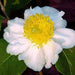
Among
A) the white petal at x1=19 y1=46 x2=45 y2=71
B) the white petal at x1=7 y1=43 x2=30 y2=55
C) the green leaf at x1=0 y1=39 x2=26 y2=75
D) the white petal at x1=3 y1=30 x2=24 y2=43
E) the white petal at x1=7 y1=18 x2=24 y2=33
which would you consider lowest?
the green leaf at x1=0 y1=39 x2=26 y2=75

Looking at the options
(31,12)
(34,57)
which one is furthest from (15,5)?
(34,57)

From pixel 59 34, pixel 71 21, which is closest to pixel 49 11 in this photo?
Result: pixel 59 34

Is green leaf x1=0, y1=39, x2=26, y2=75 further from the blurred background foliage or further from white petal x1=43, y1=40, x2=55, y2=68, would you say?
white petal x1=43, y1=40, x2=55, y2=68

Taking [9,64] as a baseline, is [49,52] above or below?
above

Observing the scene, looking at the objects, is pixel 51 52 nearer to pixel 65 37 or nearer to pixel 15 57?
pixel 65 37

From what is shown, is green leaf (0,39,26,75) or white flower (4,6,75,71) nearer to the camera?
white flower (4,6,75,71)

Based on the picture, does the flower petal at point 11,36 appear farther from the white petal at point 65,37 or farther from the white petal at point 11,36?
the white petal at point 65,37

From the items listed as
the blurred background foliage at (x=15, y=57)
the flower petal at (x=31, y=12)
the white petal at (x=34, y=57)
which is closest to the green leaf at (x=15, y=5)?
the blurred background foliage at (x=15, y=57)

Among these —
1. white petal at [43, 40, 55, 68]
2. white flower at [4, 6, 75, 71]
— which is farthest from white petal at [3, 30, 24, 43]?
white petal at [43, 40, 55, 68]
